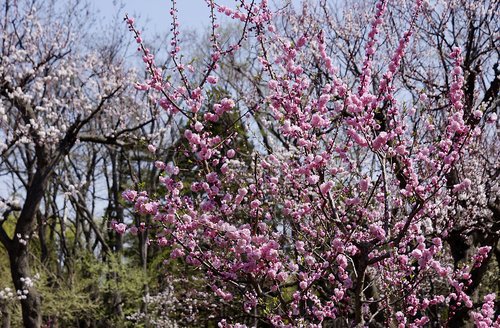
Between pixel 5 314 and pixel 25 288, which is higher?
pixel 5 314

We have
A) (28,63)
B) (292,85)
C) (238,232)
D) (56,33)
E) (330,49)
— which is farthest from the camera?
(56,33)

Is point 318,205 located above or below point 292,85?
below

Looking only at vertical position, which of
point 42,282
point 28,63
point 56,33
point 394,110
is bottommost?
point 394,110

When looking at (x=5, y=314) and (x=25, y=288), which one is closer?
(x=25, y=288)

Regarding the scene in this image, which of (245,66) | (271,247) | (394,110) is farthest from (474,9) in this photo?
(245,66)

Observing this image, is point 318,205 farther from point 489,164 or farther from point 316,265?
point 489,164

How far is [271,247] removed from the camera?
11.0 ft

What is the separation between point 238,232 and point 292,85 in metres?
1.14

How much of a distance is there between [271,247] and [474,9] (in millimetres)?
6271

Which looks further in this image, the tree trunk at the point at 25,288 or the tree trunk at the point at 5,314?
the tree trunk at the point at 5,314

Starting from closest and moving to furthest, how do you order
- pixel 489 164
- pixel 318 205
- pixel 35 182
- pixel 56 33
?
pixel 318 205
pixel 489 164
pixel 35 182
pixel 56 33

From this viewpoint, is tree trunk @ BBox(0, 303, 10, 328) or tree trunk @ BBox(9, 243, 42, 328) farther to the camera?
tree trunk @ BBox(0, 303, 10, 328)

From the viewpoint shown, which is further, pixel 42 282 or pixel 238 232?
pixel 42 282

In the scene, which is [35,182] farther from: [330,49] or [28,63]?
[330,49]
